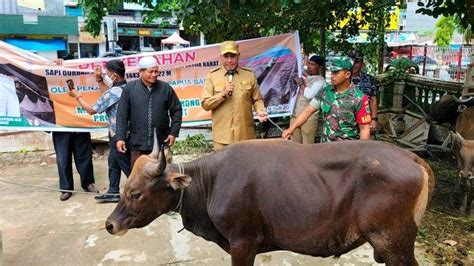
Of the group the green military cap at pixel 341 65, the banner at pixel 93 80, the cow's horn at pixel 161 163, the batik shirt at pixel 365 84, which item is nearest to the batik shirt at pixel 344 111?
the green military cap at pixel 341 65

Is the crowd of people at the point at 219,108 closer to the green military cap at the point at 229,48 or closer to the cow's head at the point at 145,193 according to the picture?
the green military cap at the point at 229,48

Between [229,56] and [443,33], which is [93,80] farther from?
[443,33]

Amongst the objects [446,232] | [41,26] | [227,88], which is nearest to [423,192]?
[227,88]

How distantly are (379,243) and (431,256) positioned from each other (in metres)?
1.79

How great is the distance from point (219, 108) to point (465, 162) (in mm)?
2621

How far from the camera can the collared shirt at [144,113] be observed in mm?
4512

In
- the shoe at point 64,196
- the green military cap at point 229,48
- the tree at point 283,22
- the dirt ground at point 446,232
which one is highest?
the tree at point 283,22

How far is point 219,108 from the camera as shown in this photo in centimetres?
442

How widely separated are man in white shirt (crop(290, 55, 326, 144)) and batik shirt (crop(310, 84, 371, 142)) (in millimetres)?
1591

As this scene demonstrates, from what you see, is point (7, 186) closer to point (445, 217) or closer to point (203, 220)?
point (203, 220)

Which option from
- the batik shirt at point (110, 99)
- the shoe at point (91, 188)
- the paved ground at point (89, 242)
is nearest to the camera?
the paved ground at point (89, 242)

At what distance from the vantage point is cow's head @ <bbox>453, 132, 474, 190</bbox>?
14.7 feet

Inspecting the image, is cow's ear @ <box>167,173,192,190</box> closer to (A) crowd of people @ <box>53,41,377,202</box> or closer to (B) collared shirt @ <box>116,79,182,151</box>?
(A) crowd of people @ <box>53,41,377,202</box>

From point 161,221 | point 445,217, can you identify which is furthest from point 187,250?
point 445,217
